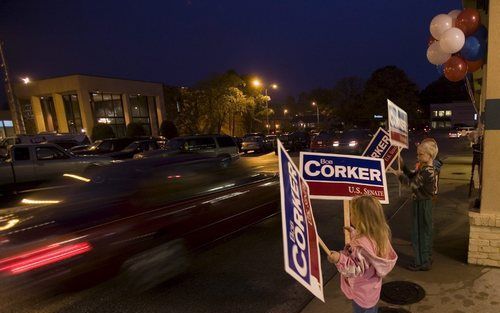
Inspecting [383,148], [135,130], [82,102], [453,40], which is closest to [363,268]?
[383,148]

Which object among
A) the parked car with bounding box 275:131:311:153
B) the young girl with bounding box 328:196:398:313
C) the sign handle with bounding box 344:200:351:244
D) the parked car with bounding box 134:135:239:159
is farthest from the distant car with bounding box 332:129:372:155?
the young girl with bounding box 328:196:398:313

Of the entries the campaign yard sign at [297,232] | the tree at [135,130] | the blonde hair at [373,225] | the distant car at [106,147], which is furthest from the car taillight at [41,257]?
the tree at [135,130]

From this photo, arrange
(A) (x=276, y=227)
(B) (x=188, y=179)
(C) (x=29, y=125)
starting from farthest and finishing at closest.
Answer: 1. (C) (x=29, y=125)
2. (A) (x=276, y=227)
3. (B) (x=188, y=179)

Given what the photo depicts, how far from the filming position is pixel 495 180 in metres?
3.76

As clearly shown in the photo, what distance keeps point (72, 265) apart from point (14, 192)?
27.7ft

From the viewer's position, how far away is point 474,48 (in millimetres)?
4383

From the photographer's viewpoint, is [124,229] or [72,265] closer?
[72,265]

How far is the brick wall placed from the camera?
3.85 meters

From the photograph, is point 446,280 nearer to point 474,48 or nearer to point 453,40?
point 474,48

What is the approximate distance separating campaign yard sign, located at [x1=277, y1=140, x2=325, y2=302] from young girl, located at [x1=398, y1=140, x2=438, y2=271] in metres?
2.18

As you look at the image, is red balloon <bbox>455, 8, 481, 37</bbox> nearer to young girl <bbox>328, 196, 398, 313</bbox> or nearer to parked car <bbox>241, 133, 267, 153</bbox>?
young girl <bbox>328, 196, 398, 313</bbox>

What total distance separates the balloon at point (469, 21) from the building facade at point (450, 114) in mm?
77894

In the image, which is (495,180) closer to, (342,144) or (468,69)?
(468,69)

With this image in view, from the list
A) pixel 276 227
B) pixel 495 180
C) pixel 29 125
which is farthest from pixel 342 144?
pixel 29 125
